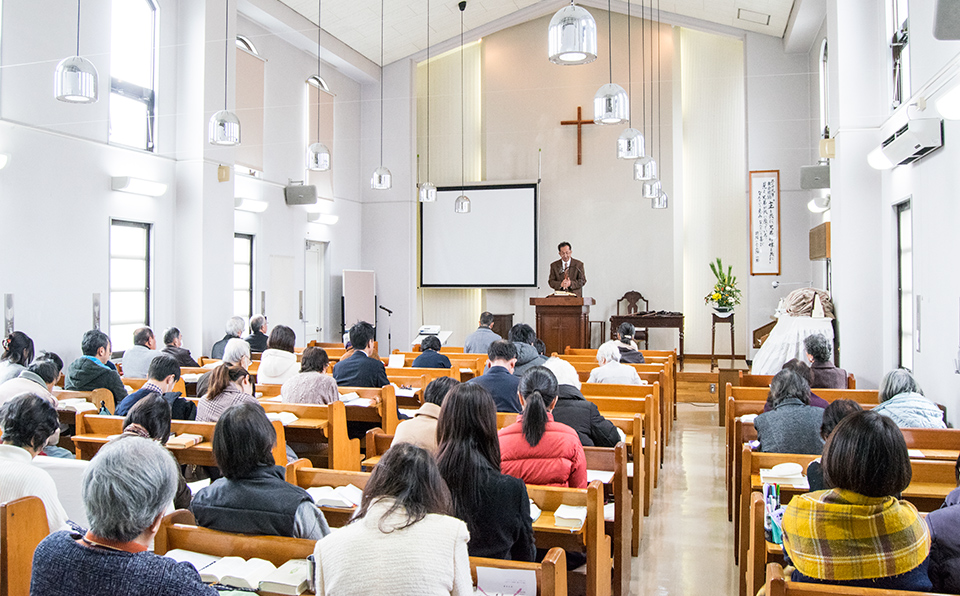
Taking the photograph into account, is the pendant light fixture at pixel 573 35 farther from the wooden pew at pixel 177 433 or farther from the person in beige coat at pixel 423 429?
the wooden pew at pixel 177 433

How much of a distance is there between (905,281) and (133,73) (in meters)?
7.90

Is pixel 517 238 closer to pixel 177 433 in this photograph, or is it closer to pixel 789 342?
pixel 789 342

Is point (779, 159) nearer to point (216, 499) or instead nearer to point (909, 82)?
point (909, 82)

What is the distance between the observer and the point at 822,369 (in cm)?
549

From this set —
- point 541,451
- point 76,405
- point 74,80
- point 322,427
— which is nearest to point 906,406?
point 541,451

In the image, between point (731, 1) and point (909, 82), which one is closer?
point (909, 82)

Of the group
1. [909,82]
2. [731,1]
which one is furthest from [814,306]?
[731,1]

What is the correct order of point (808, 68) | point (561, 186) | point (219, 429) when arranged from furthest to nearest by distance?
point (561, 186), point (808, 68), point (219, 429)

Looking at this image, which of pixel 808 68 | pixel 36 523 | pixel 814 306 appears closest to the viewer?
pixel 36 523

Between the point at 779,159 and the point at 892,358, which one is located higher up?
→ the point at 779,159

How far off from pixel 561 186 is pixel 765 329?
4.18 meters

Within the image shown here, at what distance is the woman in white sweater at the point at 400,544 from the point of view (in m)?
1.61

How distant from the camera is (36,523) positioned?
2.36m

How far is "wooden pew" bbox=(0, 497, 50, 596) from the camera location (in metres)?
2.27
